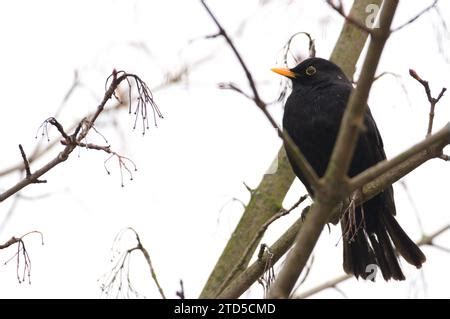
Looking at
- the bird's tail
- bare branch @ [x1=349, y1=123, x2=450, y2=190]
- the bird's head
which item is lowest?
bare branch @ [x1=349, y1=123, x2=450, y2=190]

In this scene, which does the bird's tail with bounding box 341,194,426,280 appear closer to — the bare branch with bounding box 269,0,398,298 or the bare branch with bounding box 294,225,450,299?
the bare branch with bounding box 294,225,450,299

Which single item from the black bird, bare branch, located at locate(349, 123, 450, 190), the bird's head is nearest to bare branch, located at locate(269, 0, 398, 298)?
bare branch, located at locate(349, 123, 450, 190)

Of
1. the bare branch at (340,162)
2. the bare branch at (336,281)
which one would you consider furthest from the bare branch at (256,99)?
the bare branch at (336,281)

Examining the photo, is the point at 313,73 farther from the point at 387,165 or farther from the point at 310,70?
the point at 387,165

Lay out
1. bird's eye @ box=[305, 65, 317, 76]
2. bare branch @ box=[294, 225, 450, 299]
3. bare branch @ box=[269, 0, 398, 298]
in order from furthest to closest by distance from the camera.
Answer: bird's eye @ box=[305, 65, 317, 76] → bare branch @ box=[294, 225, 450, 299] → bare branch @ box=[269, 0, 398, 298]

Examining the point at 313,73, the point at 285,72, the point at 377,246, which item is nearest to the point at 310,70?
the point at 313,73

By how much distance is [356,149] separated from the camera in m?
5.25

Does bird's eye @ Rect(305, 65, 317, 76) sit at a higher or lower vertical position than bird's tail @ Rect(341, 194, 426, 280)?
higher

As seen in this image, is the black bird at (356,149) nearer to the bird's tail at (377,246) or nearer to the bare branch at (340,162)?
the bird's tail at (377,246)

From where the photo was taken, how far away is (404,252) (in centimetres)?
470

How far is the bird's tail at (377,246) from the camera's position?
4.80 metres

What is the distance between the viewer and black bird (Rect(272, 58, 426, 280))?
16.0 ft
